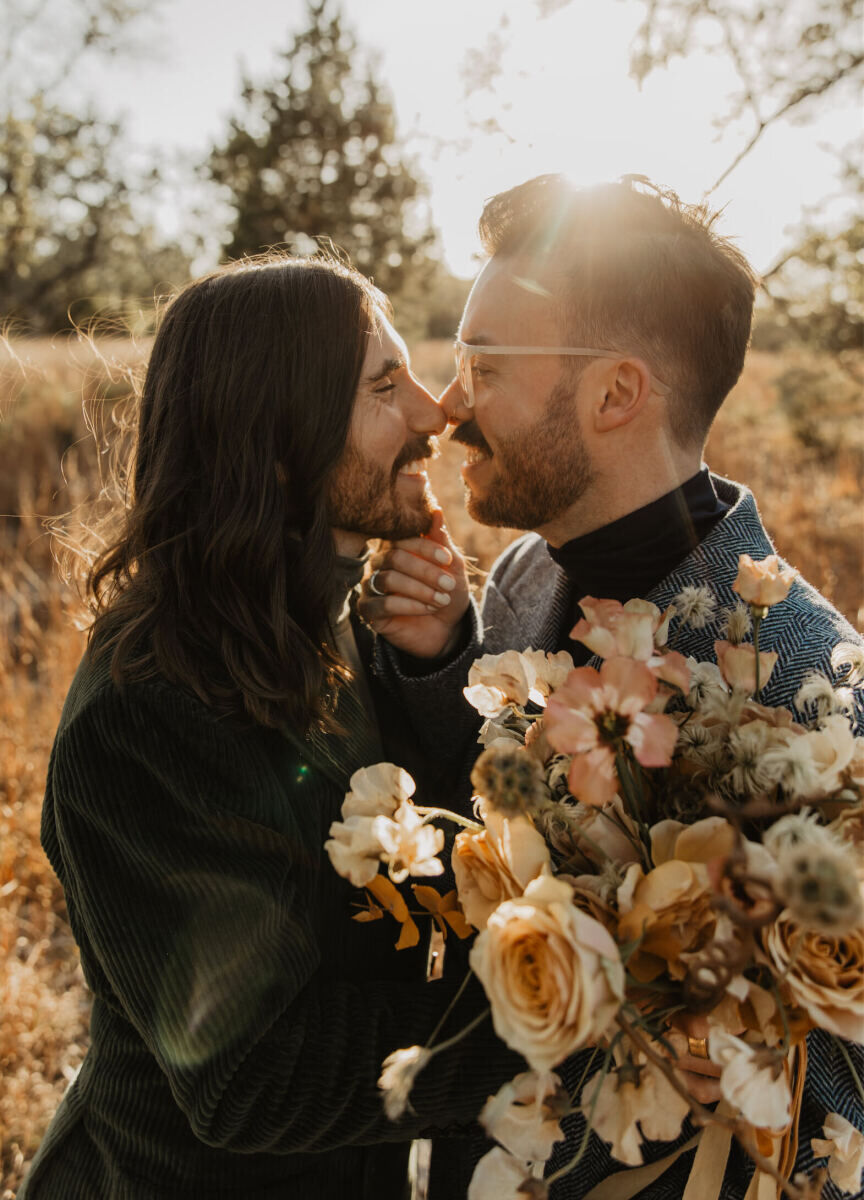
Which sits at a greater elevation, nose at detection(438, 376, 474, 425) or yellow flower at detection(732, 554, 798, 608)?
yellow flower at detection(732, 554, 798, 608)

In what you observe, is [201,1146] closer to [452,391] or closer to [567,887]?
[567,887]

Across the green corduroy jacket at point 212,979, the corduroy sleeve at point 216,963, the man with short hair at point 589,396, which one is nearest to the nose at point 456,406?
the man with short hair at point 589,396

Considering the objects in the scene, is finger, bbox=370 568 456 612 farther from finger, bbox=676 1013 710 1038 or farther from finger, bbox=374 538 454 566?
finger, bbox=676 1013 710 1038

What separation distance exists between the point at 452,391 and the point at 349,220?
11523 mm

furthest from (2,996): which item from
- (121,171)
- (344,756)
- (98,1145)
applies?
(121,171)

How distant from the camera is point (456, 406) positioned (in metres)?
2.48

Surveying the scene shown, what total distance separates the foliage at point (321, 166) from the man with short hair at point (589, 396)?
10.9m

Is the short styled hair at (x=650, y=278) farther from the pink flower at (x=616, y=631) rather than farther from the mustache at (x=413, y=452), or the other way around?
the pink flower at (x=616, y=631)

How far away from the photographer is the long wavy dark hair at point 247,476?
5.85ft

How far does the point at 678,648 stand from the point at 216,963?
45.5 inches

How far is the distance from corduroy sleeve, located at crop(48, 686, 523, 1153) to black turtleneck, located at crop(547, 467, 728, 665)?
1.07m

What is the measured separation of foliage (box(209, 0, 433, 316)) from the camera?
498 inches

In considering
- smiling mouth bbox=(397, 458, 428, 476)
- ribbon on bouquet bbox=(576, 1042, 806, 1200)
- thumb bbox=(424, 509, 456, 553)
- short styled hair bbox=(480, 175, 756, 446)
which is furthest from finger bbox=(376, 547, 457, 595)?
ribbon on bouquet bbox=(576, 1042, 806, 1200)

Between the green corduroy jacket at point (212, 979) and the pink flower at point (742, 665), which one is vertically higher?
the pink flower at point (742, 665)
